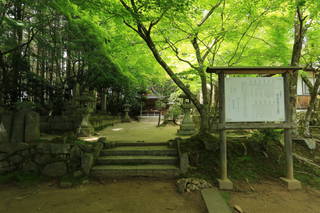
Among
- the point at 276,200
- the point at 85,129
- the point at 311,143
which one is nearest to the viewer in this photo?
the point at 276,200

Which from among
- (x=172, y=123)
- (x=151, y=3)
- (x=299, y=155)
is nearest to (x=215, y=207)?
(x=299, y=155)

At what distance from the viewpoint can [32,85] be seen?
8.45 meters

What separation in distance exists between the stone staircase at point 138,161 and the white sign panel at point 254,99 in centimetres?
188

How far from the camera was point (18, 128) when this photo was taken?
14.1 feet

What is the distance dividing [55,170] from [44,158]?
0.46 m

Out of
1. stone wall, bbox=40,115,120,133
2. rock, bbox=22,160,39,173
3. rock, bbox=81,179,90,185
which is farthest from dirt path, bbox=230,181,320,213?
stone wall, bbox=40,115,120,133

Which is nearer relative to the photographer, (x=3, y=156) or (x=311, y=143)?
(x=3, y=156)

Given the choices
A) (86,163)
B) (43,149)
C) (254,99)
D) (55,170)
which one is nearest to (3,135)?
(43,149)

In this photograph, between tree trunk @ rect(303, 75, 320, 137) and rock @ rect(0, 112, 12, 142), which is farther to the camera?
tree trunk @ rect(303, 75, 320, 137)

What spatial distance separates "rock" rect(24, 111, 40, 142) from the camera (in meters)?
4.37

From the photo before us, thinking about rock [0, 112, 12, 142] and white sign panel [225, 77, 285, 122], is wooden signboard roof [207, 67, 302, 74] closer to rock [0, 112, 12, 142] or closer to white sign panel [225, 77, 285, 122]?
white sign panel [225, 77, 285, 122]

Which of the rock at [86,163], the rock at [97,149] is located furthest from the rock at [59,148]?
the rock at [97,149]

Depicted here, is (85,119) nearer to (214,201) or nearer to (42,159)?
(42,159)

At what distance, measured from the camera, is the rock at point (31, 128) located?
4.37 m
